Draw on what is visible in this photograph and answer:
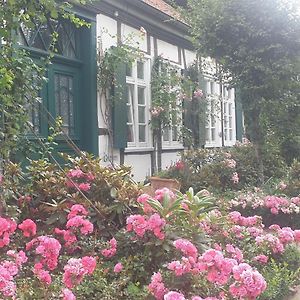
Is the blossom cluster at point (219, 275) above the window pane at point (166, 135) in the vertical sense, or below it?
below

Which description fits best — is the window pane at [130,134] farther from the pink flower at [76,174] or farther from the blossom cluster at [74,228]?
the blossom cluster at [74,228]

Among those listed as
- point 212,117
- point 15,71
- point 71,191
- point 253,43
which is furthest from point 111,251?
point 212,117

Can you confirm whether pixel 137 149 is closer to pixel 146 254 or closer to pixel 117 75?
pixel 117 75

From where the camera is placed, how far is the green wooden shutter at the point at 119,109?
8.73 m

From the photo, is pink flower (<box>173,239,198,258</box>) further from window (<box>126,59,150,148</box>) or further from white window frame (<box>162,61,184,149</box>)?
white window frame (<box>162,61,184,149</box>)

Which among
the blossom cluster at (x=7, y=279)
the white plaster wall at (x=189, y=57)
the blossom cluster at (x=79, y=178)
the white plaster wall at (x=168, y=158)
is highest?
the white plaster wall at (x=189, y=57)

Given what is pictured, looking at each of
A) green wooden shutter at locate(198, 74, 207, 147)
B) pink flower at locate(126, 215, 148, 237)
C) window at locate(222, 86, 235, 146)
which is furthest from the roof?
pink flower at locate(126, 215, 148, 237)

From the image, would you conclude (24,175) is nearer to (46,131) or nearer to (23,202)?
(23,202)

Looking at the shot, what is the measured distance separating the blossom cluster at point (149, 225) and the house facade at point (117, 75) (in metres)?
3.62

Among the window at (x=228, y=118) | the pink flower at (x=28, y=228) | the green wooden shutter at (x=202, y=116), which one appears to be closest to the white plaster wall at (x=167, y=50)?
the green wooden shutter at (x=202, y=116)

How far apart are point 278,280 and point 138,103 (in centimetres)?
637

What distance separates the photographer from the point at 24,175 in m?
4.88

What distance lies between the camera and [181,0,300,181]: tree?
8766 millimetres

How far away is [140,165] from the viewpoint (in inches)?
388
